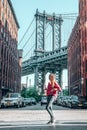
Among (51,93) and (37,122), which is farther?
(37,122)

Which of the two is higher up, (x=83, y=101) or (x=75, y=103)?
(x=83, y=101)

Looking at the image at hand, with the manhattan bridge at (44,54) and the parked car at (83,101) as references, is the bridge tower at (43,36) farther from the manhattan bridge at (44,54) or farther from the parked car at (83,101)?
the parked car at (83,101)

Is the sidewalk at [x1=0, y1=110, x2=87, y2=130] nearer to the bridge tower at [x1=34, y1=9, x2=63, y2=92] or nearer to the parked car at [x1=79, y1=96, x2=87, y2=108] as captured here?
the parked car at [x1=79, y1=96, x2=87, y2=108]

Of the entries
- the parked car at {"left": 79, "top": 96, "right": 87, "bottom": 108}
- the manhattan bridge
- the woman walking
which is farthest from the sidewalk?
the manhattan bridge

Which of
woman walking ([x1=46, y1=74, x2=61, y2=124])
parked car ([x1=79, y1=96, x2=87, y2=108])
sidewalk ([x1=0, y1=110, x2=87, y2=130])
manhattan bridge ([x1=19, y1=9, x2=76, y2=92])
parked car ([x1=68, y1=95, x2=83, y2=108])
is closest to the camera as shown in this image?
sidewalk ([x1=0, y1=110, x2=87, y2=130])

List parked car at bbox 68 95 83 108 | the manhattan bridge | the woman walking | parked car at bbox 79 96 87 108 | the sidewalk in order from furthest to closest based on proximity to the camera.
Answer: the manhattan bridge
parked car at bbox 68 95 83 108
parked car at bbox 79 96 87 108
the woman walking
the sidewalk

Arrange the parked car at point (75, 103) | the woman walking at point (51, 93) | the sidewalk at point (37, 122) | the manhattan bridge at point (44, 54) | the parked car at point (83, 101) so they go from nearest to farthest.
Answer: the sidewalk at point (37, 122) → the woman walking at point (51, 93) → the parked car at point (83, 101) → the parked car at point (75, 103) → the manhattan bridge at point (44, 54)

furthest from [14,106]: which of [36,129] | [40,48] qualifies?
[40,48]

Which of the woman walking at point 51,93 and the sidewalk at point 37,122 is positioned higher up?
the woman walking at point 51,93

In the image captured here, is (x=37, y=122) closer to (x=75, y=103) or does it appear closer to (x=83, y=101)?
(x=83, y=101)

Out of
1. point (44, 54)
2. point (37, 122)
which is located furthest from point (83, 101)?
point (44, 54)

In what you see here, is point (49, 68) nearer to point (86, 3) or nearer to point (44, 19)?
point (44, 19)

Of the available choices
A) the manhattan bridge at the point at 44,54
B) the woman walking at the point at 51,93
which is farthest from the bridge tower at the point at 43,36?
the woman walking at the point at 51,93

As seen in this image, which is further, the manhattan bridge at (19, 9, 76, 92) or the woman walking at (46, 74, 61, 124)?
the manhattan bridge at (19, 9, 76, 92)
